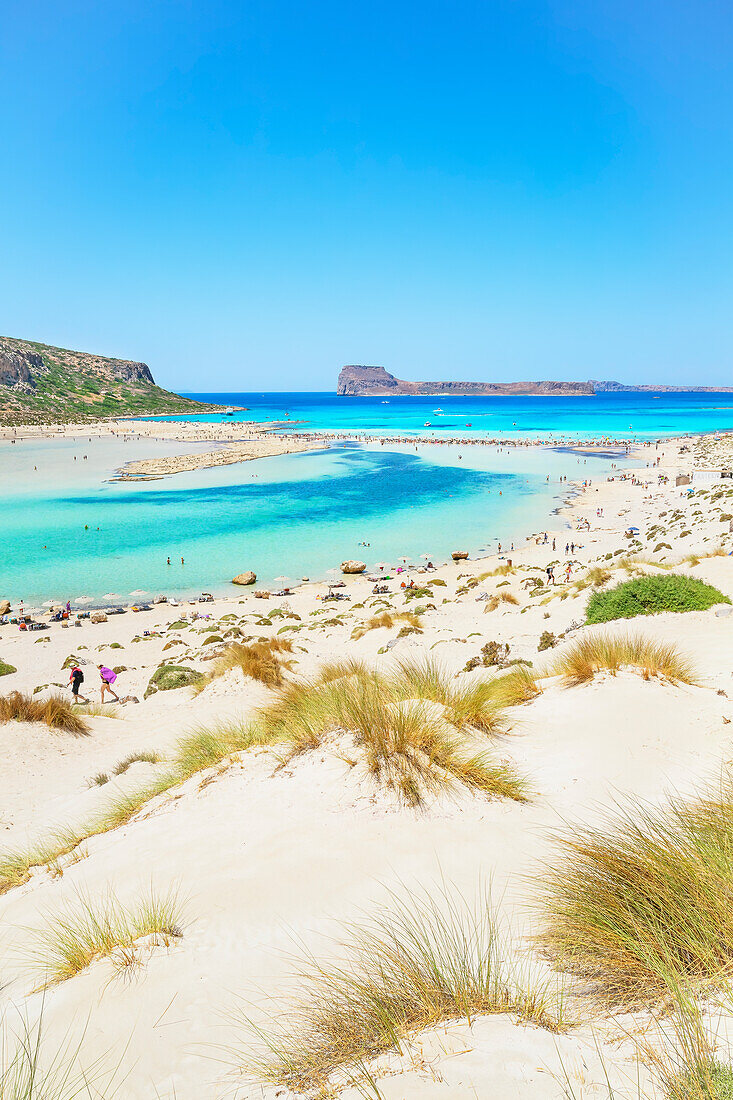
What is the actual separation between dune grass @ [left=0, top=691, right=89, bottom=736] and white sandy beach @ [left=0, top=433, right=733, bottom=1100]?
0.67 feet

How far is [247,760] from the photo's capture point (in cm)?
519

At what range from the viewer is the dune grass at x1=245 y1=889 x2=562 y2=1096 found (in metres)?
2.02

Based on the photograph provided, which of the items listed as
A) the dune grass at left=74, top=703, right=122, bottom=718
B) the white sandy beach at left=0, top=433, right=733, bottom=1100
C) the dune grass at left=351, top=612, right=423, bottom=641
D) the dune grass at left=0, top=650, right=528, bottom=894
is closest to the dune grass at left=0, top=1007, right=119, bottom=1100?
the white sandy beach at left=0, top=433, right=733, bottom=1100

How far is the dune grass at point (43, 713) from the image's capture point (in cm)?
912

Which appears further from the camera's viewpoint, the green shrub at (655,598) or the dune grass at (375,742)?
the green shrub at (655,598)

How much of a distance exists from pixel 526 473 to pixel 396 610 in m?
40.2

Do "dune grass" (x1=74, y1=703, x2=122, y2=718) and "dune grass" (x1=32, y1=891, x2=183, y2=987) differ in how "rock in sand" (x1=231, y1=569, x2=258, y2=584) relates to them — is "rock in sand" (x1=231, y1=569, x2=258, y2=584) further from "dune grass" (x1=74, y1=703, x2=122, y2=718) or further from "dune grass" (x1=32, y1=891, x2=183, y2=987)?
"dune grass" (x1=32, y1=891, x2=183, y2=987)

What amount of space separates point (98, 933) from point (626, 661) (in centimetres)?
591

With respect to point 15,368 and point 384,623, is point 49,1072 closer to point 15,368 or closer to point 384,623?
point 384,623

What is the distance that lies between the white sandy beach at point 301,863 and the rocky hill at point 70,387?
356 feet

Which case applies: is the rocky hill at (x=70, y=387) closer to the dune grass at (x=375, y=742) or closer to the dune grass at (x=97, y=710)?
the dune grass at (x=97, y=710)

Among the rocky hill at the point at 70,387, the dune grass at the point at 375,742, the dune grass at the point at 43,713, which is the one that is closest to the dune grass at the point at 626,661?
the dune grass at the point at 375,742

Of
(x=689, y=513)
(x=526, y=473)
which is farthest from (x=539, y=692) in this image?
(x=526, y=473)

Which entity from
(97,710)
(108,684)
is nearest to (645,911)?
(97,710)
